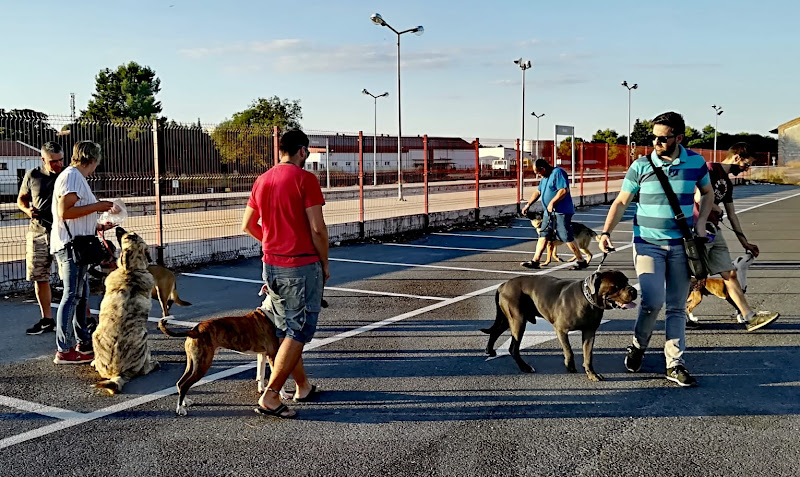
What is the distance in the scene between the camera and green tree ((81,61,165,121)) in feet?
241

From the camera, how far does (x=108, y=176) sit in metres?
10.6

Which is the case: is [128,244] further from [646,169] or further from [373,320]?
[646,169]

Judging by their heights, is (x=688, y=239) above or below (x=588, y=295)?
above

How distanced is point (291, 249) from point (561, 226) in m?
Result: 7.29

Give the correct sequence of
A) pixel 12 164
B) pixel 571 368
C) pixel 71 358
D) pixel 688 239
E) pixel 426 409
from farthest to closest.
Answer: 1. pixel 12 164
2. pixel 71 358
3. pixel 571 368
4. pixel 688 239
5. pixel 426 409

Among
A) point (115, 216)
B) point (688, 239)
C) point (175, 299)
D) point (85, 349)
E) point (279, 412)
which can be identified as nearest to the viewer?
point (279, 412)

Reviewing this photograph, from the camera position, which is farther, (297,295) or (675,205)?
(675,205)

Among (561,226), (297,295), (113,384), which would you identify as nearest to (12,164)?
(113,384)

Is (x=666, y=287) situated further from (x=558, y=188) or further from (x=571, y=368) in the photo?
(x=558, y=188)

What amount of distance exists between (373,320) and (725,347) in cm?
336

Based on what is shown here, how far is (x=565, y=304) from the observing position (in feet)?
17.6

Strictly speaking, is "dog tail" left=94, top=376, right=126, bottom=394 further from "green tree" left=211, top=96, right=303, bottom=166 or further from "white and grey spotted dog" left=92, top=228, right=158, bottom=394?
"green tree" left=211, top=96, right=303, bottom=166

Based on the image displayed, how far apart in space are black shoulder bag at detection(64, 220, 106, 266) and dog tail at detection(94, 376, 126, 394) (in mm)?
1085

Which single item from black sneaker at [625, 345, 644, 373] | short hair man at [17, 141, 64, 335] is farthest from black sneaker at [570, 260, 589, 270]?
short hair man at [17, 141, 64, 335]
